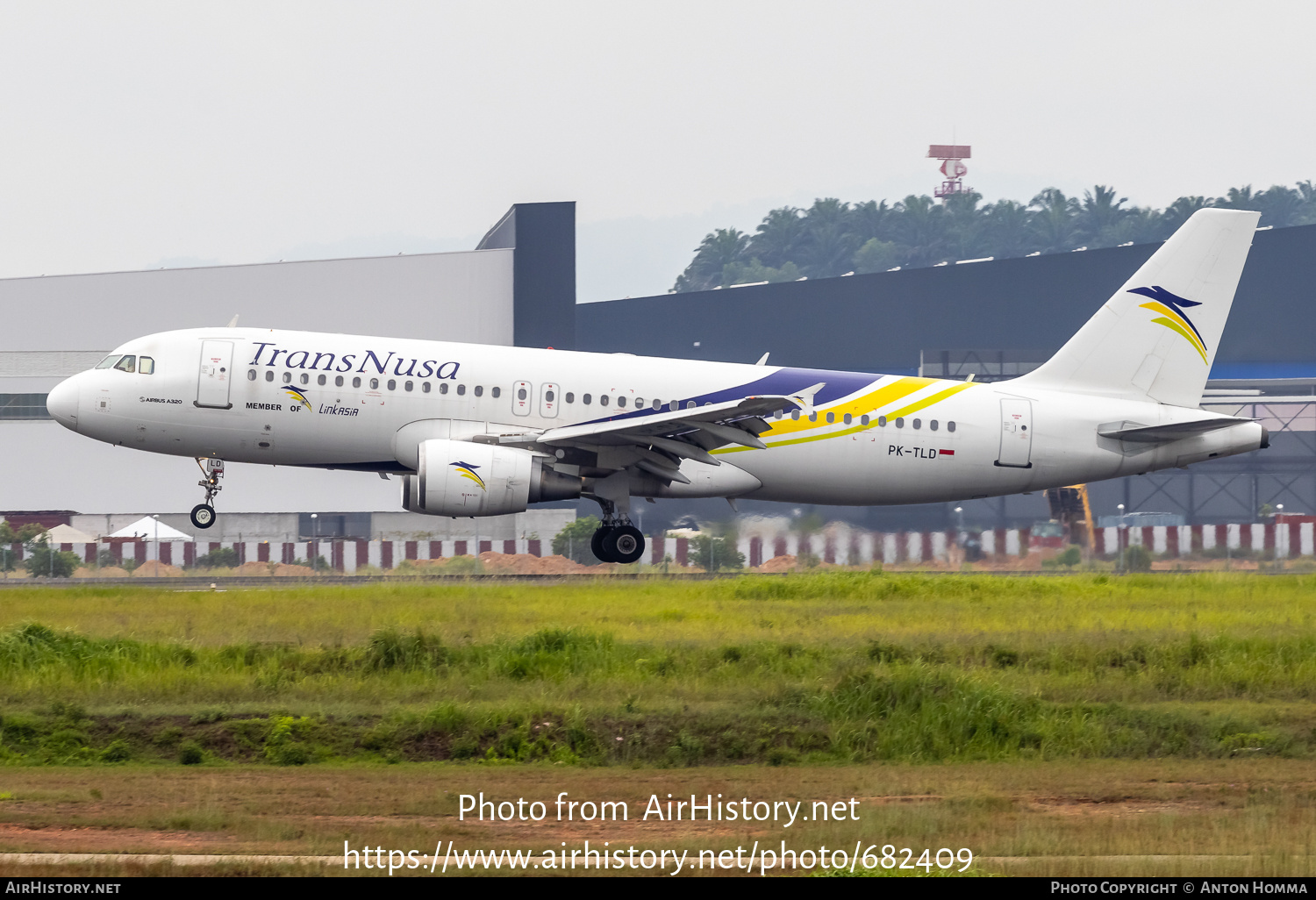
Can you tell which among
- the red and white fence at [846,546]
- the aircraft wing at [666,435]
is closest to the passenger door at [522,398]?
the aircraft wing at [666,435]

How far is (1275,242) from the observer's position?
7094 cm

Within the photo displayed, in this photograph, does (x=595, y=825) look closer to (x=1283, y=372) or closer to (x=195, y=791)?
(x=195, y=791)

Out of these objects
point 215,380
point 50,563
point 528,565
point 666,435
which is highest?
point 215,380

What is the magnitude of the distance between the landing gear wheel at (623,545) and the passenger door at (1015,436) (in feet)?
24.3

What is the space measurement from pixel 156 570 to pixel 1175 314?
25.4m

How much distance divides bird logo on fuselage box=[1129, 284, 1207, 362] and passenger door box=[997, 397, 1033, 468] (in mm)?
3557

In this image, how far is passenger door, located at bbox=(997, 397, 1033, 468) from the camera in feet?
94.0

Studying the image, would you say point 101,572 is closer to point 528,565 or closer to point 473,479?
point 528,565

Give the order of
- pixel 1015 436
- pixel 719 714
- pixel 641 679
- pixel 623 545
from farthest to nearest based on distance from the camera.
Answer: pixel 1015 436, pixel 623 545, pixel 641 679, pixel 719 714

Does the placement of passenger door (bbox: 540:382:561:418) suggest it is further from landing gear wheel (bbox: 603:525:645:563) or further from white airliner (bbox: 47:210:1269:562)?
landing gear wheel (bbox: 603:525:645:563)

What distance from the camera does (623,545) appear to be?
91.1ft

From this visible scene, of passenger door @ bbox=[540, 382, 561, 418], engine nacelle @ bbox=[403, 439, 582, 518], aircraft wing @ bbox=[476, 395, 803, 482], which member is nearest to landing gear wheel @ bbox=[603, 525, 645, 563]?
aircraft wing @ bbox=[476, 395, 803, 482]

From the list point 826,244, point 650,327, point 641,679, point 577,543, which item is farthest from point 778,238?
point 641,679

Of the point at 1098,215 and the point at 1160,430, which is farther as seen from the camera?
the point at 1098,215
